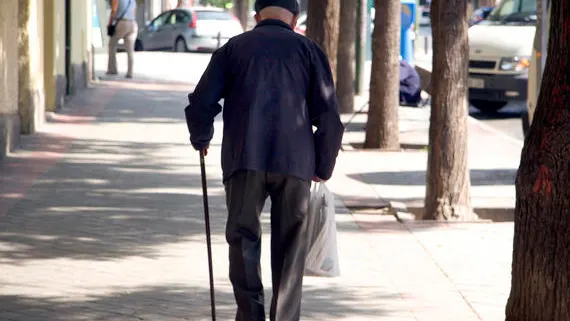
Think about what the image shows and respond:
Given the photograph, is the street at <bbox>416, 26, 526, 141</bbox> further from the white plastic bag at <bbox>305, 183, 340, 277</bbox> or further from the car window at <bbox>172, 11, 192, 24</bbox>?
the car window at <bbox>172, 11, 192, 24</bbox>

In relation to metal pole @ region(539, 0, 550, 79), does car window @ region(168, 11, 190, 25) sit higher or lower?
lower

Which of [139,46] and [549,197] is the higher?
[549,197]

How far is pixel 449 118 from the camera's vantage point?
35.0 ft

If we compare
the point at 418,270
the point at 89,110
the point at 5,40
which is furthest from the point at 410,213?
the point at 89,110

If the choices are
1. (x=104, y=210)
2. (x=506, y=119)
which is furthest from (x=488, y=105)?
(x=104, y=210)

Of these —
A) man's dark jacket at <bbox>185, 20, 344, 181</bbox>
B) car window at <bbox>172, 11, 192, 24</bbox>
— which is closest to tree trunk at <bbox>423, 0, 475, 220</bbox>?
man's dark jacket at <bbox>185, 20, 344, 181</bbox>

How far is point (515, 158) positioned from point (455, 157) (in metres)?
4.51

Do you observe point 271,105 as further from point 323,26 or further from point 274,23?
point 323,26

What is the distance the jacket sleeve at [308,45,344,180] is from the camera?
5.98 m

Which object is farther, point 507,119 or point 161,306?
point 507,119

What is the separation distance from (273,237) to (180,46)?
32446mm

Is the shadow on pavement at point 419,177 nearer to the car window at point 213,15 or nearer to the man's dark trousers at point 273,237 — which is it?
the man's dark trousers at point 273,237

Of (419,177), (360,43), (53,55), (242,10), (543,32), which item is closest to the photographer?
(419,177)

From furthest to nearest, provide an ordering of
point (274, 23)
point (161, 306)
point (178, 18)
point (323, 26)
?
point (178, 18)
point (323, 26)
point (161, 306)
point (274, 23)
